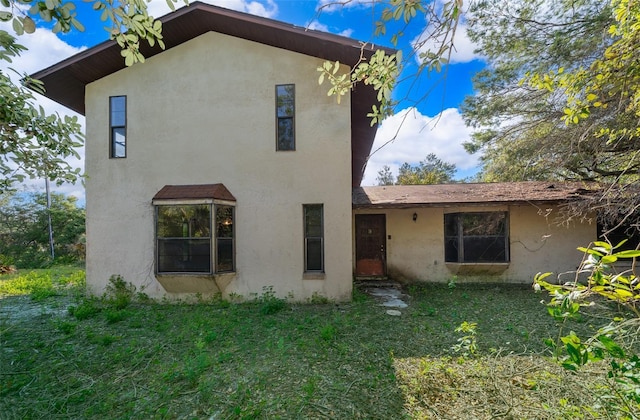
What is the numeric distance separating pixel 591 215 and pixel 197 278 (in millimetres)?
11285

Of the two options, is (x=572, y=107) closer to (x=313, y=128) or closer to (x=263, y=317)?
(x=313, y=128)

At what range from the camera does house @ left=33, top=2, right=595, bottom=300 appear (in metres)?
7.02

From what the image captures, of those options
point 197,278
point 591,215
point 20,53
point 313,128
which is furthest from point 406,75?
point 591,215

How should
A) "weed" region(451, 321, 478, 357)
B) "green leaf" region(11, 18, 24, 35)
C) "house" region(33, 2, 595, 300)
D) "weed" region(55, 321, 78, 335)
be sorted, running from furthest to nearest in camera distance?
"house" region(33, 2, 595, 300) < "weed" region(55, 321, 78, 335) < "weed" region(451, 321, 478, 357) < "green leaf" region(11, 18, 24, 35)

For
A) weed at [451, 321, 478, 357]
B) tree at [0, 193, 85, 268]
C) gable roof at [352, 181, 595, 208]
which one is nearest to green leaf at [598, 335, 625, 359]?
weed at [451, 321, 478, 357]

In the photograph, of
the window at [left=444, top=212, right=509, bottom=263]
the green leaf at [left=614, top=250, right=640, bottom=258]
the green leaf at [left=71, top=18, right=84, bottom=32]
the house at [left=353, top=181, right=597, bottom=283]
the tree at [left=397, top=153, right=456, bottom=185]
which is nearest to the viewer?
the green leaf at [left=614, top=250, right=640, bottom=258]

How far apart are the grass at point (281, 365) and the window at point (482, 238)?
2728 millimetres

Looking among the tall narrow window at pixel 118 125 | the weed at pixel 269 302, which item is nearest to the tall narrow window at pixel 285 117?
the weed at pixel 269 302

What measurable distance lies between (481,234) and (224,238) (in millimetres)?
7733

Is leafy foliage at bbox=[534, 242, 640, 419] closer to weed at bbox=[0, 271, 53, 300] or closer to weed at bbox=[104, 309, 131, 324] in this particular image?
weed at bbox=[104, 309, 131, 324]

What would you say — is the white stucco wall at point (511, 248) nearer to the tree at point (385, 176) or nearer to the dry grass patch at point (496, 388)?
the dry grass patch at point (496, 388)

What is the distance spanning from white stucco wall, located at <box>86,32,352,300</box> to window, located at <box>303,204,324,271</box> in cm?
20

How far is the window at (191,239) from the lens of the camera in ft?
22.6

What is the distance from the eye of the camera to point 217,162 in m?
7.36
